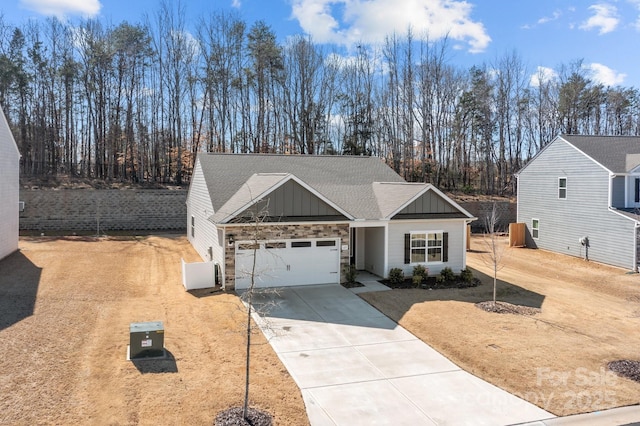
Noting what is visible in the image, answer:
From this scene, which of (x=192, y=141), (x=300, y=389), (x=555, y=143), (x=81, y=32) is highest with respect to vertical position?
(x=81, y=32)

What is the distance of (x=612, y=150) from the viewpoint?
77.3ft

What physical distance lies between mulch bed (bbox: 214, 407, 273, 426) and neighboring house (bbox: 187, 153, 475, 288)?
21.1 feet

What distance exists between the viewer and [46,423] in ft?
22.3

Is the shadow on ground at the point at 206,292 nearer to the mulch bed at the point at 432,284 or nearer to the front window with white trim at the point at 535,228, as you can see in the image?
the mulch bed at the point at 432,284

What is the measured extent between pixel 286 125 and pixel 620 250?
28299mm

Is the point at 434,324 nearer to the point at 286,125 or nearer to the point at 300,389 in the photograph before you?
the point at 300,389

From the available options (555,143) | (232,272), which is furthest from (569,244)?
(232,272)

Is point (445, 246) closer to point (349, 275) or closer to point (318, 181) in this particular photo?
point (349, 275)

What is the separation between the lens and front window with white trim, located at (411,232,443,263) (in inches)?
685

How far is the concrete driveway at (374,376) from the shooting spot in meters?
7.51

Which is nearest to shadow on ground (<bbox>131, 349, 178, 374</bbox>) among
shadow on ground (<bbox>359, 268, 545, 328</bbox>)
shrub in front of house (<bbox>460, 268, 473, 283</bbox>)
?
shadow on ground (<bbox>359, 268, 545, 328</bbox>)

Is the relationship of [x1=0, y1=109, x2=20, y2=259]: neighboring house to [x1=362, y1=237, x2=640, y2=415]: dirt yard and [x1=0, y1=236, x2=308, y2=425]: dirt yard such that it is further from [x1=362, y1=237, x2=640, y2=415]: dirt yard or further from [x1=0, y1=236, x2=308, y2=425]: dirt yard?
[x1=362, y1=237, x2=640, y2=415]: dirt yard

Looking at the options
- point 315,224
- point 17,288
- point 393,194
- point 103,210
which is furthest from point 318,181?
point 103,210

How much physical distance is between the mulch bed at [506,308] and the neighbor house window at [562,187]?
43.0ft
